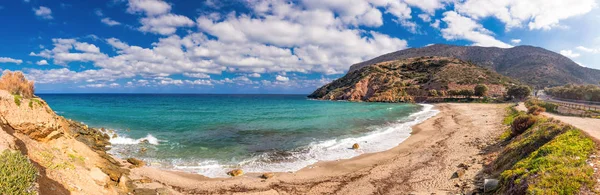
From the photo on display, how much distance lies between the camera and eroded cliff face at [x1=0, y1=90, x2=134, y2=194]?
7.64 meters

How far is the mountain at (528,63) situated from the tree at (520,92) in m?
62.0

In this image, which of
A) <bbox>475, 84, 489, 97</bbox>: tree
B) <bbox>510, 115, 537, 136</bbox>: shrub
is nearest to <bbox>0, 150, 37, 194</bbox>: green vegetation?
<bbox>510, 115, 537, 136</bbox>: shrub

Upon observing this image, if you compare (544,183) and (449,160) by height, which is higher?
(544,183)

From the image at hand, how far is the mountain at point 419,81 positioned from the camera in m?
91.3

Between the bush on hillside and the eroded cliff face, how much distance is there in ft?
3.25

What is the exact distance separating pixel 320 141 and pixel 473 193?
555 inches

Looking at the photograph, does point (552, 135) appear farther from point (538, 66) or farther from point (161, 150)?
point (538, 66)

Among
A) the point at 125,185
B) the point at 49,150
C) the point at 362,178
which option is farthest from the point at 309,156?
the point at 49,150

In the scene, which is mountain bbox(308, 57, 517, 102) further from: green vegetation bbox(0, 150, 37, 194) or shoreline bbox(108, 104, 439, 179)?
green vegetation bbox(0, 150, 37, 194)

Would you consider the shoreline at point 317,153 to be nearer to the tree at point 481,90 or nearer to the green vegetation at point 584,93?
the green vegetation at point 584,93

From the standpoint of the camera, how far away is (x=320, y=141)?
22750mm

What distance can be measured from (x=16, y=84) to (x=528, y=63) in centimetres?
19095

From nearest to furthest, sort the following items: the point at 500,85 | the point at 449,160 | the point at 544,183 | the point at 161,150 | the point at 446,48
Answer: the point at 544,183
the point at 449,160
the point at 161,150
the point at 500,85
the point at 446,48

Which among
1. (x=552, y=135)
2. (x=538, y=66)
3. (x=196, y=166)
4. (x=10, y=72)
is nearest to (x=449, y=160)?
(x=552, y=135)
